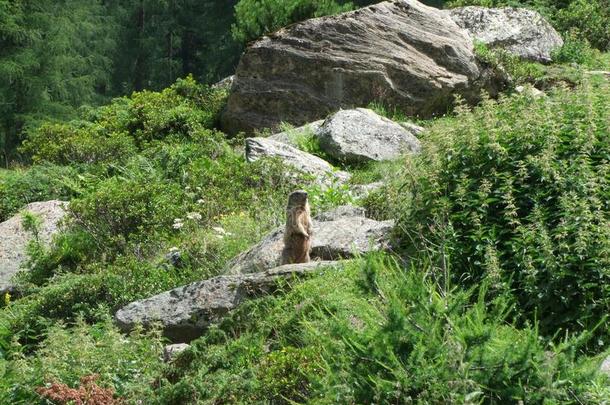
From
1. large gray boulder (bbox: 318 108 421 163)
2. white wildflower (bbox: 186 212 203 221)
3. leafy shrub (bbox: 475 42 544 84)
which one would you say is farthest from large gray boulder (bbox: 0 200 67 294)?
leafy shrub (bbox: 475 42 544 84)

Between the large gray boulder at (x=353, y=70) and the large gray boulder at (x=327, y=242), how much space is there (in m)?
7.89

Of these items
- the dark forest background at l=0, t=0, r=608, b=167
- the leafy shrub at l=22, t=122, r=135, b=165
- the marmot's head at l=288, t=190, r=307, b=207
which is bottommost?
the dark forest background at l=0, t=0, r=608, b=167

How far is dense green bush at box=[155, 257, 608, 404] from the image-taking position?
647cm

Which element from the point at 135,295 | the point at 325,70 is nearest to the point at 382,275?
the point at 135,295

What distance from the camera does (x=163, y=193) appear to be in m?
15.2

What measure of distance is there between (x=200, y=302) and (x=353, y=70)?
10049mm

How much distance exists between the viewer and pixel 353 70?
19.6m

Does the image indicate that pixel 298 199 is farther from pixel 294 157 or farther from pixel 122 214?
pixel 294 157

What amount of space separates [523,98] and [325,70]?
9.46m

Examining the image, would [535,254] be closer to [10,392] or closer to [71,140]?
[10,392]

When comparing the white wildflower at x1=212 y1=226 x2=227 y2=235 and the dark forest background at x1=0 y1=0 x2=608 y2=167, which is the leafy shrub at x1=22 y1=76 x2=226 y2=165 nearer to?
the dark forest background at x1=0 y1=0 x2=608 y2=167

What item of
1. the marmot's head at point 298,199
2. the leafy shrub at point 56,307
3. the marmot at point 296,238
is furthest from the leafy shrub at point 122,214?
the marmot at point 296,238

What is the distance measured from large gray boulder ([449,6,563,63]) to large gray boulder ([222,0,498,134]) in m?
1.94

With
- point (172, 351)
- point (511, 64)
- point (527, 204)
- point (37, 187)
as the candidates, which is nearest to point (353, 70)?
point (511, 64)
